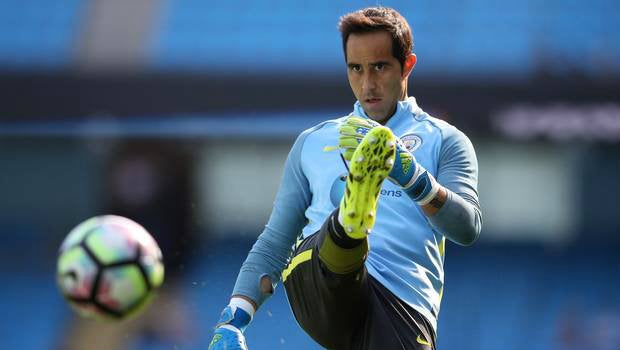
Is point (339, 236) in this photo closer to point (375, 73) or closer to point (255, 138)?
point (375, 73)

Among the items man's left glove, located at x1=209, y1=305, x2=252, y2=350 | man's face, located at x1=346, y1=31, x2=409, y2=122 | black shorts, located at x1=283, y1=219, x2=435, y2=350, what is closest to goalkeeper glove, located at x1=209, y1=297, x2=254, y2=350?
man's left glove, located at x1=209, y1=305, x2=252, y2=350

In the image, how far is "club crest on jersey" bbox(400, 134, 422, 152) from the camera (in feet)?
13.5

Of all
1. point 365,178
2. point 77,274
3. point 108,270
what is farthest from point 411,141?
point 77,274

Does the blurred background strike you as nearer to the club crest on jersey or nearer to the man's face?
the man's face

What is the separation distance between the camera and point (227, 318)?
13.4ft

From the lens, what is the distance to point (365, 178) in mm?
3518

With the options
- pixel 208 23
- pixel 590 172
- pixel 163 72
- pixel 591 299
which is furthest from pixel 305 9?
pixel 591 299

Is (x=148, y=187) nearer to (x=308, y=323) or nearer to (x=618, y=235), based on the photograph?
(x=618, y=235)

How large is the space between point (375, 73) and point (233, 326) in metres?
1.16

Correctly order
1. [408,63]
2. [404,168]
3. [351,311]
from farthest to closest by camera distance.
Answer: [408,63], [351,311], [404,168]

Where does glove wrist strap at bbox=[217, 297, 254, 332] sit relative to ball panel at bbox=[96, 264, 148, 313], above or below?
above

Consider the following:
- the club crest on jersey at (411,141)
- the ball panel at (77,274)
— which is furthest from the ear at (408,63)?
the ball panel at (77,274)

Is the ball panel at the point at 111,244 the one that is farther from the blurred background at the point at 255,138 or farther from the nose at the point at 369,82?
the blurred background at the point at 255,138

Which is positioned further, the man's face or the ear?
the ear
